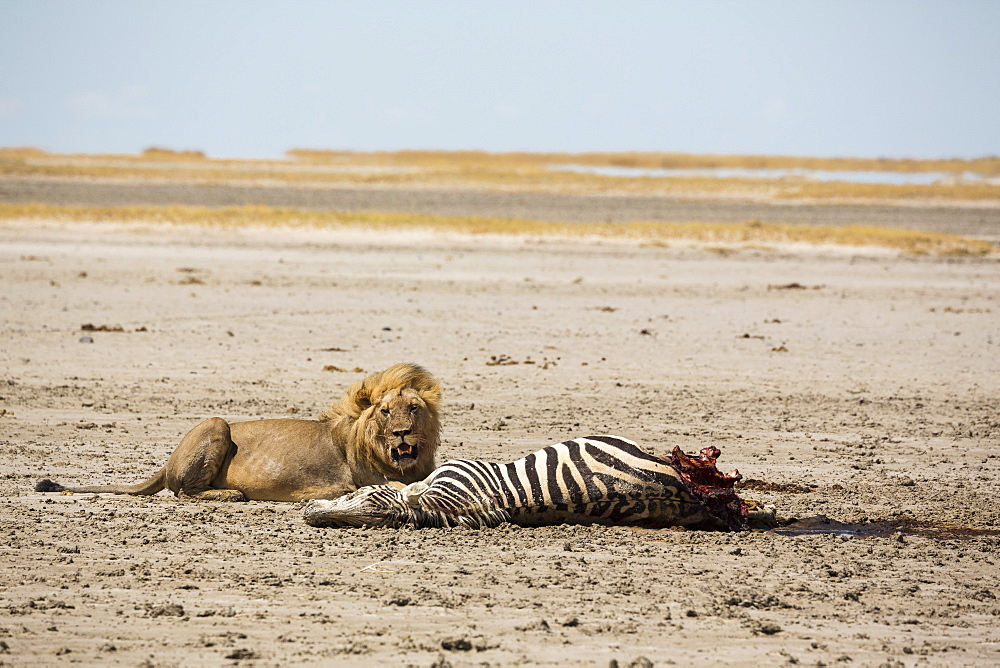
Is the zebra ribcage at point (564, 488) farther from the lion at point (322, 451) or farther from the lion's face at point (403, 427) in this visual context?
the lion at point (322, 451)

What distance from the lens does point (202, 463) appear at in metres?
7.68

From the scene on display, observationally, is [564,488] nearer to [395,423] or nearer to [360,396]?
[395,423]

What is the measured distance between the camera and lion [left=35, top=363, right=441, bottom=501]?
7414mm

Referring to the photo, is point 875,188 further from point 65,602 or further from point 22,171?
point 65,602

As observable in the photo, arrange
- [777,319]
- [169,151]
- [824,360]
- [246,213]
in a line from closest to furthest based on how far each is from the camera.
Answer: [824,360], [777,319], [246,213], [169,151]

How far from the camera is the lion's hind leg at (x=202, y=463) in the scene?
25.2 ft

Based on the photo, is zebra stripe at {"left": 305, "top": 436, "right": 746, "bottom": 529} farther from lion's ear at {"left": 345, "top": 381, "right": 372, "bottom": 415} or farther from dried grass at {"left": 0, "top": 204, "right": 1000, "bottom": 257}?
dried grass at {"left": 0, "top": 204, "right": 1000, "bottom": 257}

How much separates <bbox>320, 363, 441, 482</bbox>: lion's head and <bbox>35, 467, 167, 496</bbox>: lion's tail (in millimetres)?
1323

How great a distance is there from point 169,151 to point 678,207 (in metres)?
109

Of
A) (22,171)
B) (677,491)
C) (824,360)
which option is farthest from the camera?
(22,171)

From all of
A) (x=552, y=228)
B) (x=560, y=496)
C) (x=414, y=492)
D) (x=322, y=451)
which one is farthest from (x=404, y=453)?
(x=552, y=228)

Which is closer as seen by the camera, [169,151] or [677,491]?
[677,491]

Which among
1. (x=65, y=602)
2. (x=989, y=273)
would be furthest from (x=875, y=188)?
(x=65, y=602)

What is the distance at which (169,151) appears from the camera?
146 meters
